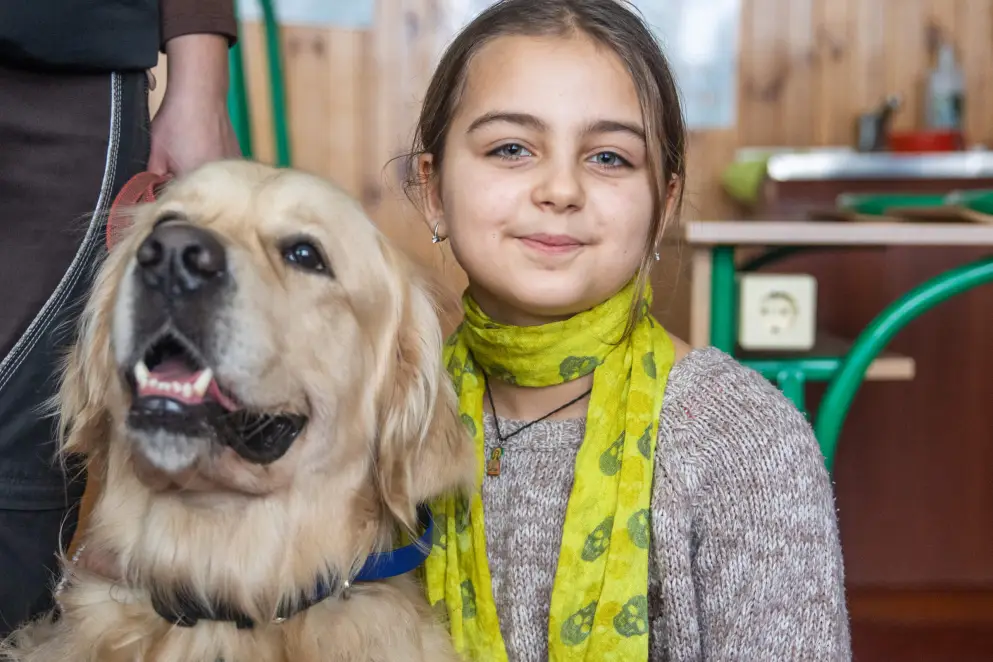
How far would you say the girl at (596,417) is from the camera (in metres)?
1.19

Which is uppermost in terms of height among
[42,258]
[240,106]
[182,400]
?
[240,106]

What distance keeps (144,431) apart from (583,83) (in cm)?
68

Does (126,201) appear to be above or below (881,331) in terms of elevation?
above

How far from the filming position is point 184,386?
966mm

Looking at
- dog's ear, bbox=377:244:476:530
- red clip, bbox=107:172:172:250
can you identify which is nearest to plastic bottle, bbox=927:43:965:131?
dog's ear, bbox=377:244:476:530

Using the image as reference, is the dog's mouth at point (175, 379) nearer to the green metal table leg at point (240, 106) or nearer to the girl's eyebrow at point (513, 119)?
the girl's eyebrow at point (513, 119)

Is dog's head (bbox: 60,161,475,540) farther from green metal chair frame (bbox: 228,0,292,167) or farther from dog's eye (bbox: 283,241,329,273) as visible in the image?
green metal chair frame (bbox: 228,0,292,167)

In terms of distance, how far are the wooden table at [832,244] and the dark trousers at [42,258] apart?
3.03ft

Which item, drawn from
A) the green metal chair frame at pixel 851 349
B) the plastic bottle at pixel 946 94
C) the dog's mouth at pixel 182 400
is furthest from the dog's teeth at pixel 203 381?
the plastic bottle at pixel 946 94

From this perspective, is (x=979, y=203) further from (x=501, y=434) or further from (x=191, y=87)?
(x=191, y=87)

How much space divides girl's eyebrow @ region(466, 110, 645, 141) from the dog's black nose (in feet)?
1.51

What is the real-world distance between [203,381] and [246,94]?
122 cm

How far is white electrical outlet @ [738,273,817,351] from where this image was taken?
5.76 feet

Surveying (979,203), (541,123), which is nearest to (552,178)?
(541,123)
